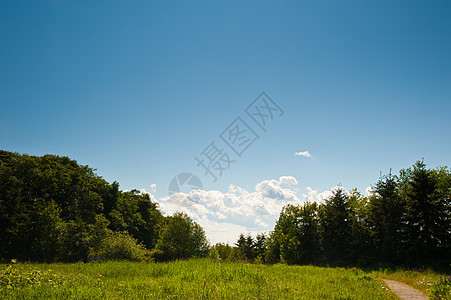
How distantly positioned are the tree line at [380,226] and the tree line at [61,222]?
1378 centimetres

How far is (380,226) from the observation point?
83.5 ft

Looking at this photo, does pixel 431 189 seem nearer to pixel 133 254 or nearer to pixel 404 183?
pixel 404 183

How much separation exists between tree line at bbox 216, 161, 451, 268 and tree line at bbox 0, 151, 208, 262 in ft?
45.2

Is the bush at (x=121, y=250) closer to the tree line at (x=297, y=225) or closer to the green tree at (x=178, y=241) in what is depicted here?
the tree line at (x=297, y=225)

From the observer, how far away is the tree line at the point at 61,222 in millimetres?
25109

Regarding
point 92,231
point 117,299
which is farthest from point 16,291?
point 92,231

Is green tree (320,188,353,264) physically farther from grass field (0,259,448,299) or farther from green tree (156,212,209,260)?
green tree (156,212,209,260)

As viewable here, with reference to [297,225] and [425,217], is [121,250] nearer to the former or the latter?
[297,225]

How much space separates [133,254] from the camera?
2467 centimetres

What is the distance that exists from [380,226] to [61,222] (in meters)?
37.0

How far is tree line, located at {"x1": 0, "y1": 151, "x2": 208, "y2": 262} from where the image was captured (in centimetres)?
2511

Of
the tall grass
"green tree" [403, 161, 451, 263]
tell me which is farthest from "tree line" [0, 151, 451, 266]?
the tall grass

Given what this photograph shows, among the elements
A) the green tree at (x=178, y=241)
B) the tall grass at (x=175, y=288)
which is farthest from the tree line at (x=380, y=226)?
the green tree at (x=178, y=241)

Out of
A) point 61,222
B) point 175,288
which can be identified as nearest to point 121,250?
point 61,222
